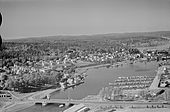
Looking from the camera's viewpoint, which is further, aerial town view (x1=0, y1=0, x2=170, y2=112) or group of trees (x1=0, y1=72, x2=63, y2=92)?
group of trees (x1=0, y1=72, x2=63, y2=92)

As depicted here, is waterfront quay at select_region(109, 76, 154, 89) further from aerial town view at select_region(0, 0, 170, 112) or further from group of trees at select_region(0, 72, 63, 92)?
group of trees at select_region(0, 72, 63, 92)

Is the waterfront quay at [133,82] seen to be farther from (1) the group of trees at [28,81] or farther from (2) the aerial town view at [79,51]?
(1) the group of trees at [28,81]

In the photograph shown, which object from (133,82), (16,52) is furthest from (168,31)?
(16,52)

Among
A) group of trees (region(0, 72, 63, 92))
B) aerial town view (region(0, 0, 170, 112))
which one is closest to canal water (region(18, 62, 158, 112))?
aerial town view (region(0, 0, 170, 112))

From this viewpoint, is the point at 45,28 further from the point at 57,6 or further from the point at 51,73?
the point at 51,73

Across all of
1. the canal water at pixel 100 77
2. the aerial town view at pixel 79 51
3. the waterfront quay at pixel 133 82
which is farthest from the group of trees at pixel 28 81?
the waterfront quay at pixel 133 82

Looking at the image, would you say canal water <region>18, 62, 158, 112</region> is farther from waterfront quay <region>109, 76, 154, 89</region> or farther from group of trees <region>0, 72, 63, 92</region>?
group of trees <region>0, 72, 63, 92</region>

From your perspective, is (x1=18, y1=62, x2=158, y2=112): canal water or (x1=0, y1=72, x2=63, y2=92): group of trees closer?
(x1=18, y1=62, x2=158, y2=112): canal water

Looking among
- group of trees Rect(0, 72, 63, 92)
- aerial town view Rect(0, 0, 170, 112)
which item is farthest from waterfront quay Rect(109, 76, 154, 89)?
group of trees Rect(0, 72, 63, 92)
